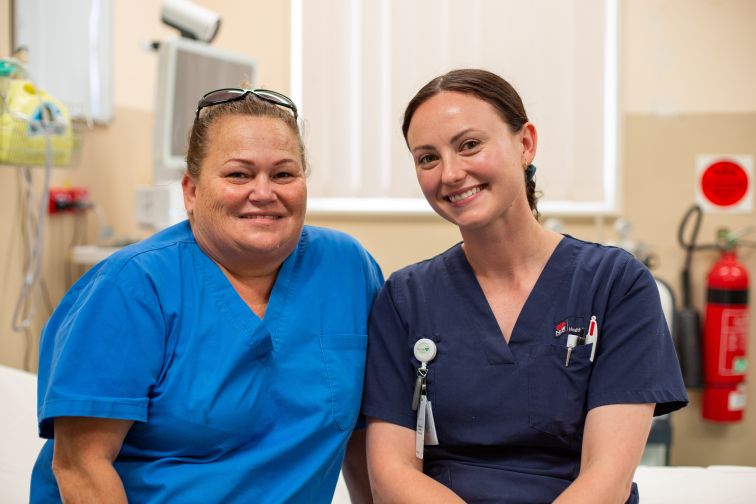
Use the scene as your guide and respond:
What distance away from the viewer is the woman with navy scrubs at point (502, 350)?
1.16 m

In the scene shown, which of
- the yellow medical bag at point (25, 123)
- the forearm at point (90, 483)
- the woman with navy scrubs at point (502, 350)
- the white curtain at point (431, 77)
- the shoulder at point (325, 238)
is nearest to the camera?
the forearm at point (90, 483)

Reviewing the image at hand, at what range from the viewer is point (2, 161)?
6.79 feet

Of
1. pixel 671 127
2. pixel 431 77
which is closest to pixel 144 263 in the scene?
pixel 431 77

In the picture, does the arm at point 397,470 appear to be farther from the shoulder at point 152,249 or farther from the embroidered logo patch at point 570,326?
the shoulder at point 152,249

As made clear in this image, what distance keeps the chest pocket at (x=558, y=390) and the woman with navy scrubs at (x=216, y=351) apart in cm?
31

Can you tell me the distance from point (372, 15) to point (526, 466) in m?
2.44

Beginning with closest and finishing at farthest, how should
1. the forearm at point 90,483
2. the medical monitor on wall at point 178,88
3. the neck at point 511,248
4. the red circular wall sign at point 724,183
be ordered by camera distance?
the forearm at point 90,483 < the neck at point 511,248 < the medical monitor on wall at point 178,88 < the red circular wall sign at point 724,183

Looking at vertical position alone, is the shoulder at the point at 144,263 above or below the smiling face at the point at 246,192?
below

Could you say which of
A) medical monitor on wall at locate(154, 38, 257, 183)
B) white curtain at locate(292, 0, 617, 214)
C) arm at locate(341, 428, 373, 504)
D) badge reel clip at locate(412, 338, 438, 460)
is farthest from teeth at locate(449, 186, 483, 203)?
white curtain at locate(292, 0, 617, 214)

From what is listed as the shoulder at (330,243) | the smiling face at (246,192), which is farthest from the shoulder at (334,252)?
the smiling face at (246,192)

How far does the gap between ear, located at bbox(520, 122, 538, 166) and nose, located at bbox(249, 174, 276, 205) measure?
1.49 ft

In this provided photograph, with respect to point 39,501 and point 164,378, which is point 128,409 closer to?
point 164,378

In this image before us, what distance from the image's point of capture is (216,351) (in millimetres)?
1151

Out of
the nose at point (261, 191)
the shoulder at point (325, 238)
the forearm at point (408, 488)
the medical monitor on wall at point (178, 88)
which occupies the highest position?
the medical monitor on wall at point (178, 88)
